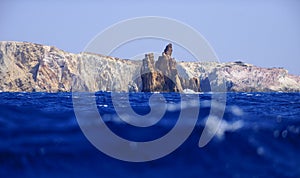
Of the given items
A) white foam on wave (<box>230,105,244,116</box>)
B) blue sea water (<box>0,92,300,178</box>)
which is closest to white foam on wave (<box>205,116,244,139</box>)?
blue sea water (<box>0,92,300,178</box>)

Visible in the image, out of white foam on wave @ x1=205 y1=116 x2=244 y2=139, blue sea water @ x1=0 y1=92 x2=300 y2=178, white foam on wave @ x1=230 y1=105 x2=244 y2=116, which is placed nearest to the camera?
blue sea water @ x1=0 y1=92 x2=300 y2=178

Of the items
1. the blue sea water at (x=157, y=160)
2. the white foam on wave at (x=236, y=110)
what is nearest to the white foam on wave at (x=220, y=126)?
the blue sea water at (x=157, y=160)

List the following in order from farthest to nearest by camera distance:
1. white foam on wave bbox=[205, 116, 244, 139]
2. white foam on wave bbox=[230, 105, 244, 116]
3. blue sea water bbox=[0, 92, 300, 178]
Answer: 1. white foam on wave bbox=[230, 105, 244, 116]
2. white foam on wave bbox=[205, 116, 244, 139]
3. blue sea water bbox=[0, 92, 300, 178]

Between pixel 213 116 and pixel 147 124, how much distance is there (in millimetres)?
2746

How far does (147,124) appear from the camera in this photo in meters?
13.3

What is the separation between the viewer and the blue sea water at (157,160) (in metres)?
11.1

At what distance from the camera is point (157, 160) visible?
11.3 metres

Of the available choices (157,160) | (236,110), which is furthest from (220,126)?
(157,160)

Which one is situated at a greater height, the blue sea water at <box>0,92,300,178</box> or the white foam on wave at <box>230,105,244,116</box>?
the white foam on wave at <box>230,105,244,116</box>

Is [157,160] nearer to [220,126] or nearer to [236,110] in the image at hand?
[220,126]

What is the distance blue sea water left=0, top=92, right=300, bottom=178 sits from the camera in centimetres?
1114

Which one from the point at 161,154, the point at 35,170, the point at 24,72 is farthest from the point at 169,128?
the point at 24,72

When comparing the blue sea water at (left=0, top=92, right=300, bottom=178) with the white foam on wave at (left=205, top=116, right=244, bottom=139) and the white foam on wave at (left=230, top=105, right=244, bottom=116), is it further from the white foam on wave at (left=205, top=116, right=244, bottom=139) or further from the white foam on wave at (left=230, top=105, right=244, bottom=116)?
the white foam on wave at (left=230, top=105, right=244, bottom=116)

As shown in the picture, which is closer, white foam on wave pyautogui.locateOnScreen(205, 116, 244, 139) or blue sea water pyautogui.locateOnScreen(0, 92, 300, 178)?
blue sea water pyautogui.locateOnScreen(0, 92, 300, 178)
